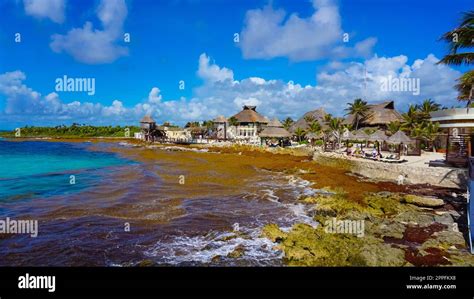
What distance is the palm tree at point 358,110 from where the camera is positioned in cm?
4794

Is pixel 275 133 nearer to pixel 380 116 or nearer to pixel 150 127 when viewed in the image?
pixel 380 116

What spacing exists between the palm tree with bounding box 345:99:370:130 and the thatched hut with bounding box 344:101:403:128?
1.46 feet

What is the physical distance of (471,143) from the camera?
17953 millimetres

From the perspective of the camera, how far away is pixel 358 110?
47781 millimetres

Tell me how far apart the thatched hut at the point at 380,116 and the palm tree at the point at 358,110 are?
1.46 feet

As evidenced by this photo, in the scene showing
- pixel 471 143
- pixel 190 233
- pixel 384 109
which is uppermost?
pixel 384 109

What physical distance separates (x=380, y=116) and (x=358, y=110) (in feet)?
10.8

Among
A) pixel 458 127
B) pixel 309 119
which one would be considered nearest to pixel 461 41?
pixel 458 127

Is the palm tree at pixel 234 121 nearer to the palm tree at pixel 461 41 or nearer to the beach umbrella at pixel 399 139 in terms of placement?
the beach umbrella at pixel 399 139

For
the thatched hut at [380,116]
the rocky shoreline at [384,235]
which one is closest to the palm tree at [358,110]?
the thatched hut at [380,116]

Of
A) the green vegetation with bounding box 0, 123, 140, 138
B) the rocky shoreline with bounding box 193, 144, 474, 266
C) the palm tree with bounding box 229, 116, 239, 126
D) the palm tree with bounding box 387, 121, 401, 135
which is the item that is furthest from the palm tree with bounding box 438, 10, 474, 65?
the green vegetation with bounding box 0, 123, 140, 138
